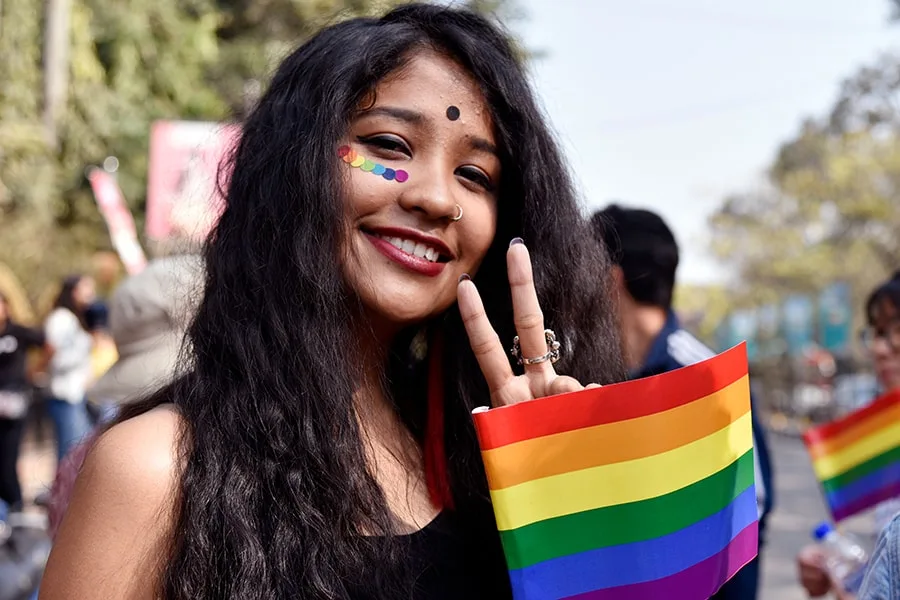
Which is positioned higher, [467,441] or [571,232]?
[571,232]

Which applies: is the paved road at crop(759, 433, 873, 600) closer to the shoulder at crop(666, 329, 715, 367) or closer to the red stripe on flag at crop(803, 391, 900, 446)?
the red stripe on flag at crop(803, 391, 900, 446)

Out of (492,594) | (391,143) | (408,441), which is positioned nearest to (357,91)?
(391,143)

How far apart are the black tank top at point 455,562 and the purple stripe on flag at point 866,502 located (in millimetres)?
1699

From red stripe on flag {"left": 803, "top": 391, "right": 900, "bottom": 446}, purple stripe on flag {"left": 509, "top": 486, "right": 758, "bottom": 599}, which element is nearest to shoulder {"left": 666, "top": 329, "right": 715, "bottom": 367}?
red stripe on flag {"left": 803, "top": 391, "right": 900, "bottom": 446}

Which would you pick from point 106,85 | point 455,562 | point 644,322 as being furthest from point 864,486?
point 106,85

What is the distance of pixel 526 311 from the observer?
1668mm

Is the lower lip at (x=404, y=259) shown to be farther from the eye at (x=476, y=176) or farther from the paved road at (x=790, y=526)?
the paved road at (x=790, y=526)

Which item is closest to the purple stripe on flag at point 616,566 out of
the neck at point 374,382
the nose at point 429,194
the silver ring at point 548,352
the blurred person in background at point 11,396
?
the silver ring at point 548,352

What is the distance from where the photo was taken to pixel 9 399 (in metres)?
7.45

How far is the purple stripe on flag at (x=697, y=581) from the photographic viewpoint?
4.81 feet

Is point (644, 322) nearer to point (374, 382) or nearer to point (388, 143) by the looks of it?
point (374, 382)

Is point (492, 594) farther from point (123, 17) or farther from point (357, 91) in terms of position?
point (123, 17)

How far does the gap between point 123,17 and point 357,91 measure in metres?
14.0

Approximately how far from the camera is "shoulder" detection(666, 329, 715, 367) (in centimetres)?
317
